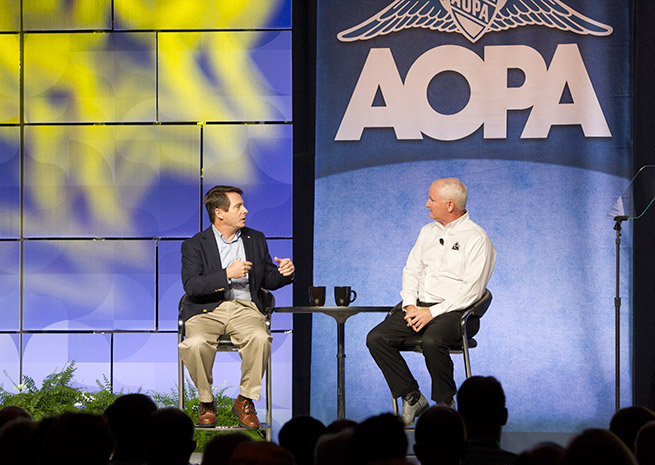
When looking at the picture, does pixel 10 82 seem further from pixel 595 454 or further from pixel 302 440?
pixel 595 454

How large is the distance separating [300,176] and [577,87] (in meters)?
1.89

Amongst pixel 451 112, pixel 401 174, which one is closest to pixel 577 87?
pixel 451 112

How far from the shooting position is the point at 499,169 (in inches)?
203

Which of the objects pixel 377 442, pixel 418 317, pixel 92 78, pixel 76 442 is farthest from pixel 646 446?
pixel 92 78

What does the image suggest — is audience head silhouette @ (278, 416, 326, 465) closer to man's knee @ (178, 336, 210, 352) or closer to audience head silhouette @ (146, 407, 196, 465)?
audience head silhouette @ (146, 407, 196, 465)

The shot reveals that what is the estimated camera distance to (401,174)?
5188 mm

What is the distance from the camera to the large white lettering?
5.17 meters

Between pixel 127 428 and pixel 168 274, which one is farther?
pixel 168 274

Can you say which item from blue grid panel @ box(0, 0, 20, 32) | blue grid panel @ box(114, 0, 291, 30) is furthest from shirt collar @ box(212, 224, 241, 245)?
blue grid panel @ box(0, 0, 20, 32)

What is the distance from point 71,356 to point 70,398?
13.1 inches

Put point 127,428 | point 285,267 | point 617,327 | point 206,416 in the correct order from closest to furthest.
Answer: point 127,428
point 206,416
point 285,267
point 617,327

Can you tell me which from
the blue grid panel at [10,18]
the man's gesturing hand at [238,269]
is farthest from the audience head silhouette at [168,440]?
the blue grid panel at [10,18]

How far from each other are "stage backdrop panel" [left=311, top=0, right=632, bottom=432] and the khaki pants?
1019mm

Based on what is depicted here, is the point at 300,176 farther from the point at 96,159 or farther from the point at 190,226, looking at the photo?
the point at 96,159
